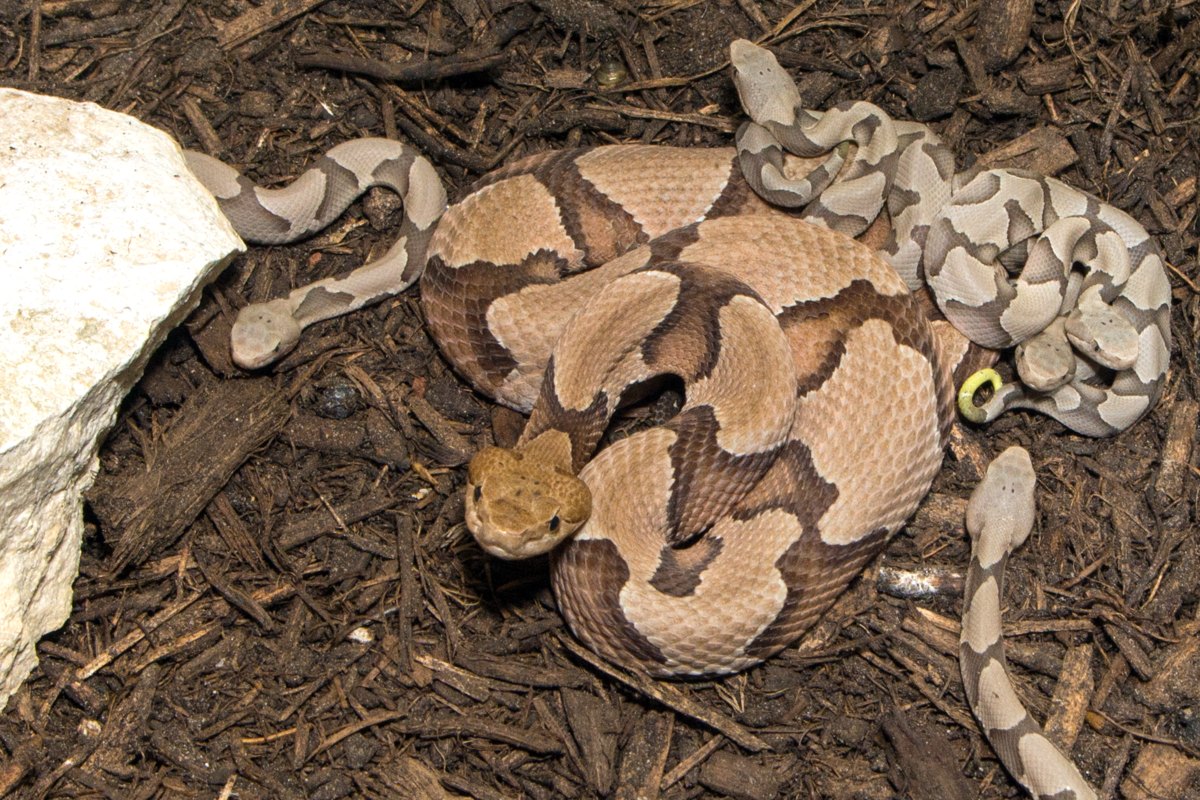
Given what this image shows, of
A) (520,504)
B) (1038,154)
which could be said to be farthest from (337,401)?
(1038,154)

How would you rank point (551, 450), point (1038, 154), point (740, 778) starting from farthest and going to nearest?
1. point (1038, 154)
2. point (551, 450)
3. point (740, 778)

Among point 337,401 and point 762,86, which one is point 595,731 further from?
point 762,86

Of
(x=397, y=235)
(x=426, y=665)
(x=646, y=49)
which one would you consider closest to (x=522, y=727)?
(x=426, y=665)

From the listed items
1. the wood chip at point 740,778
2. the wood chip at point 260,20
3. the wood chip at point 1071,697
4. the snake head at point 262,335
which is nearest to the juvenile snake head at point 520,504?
the wood chip at point 740,778

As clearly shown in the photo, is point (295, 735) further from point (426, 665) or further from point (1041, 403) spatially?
point (1041, 403)

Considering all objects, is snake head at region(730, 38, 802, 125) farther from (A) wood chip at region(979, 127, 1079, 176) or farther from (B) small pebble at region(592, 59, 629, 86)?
(A) wood chip at region(979, 127, 1079, 176)
